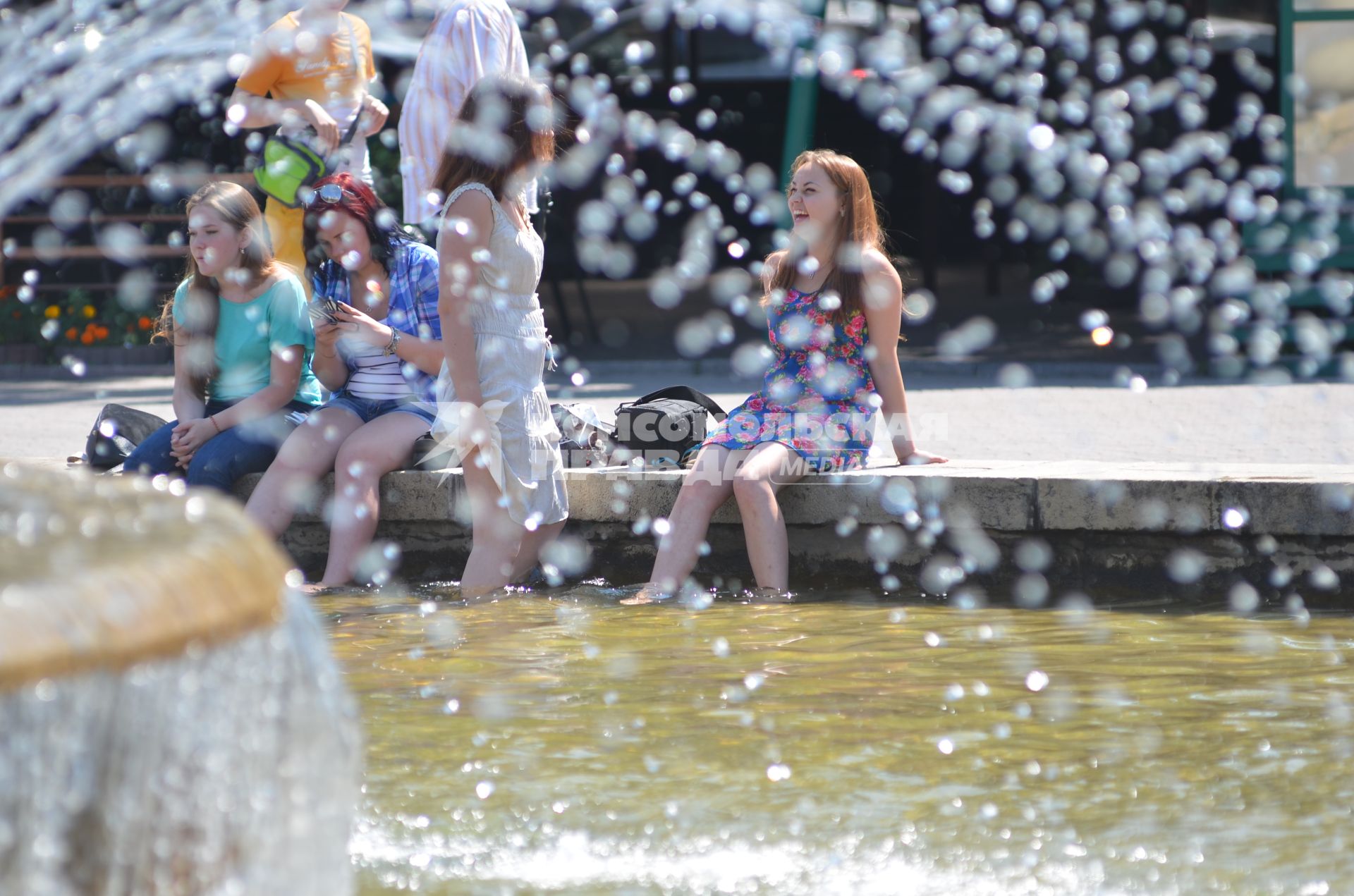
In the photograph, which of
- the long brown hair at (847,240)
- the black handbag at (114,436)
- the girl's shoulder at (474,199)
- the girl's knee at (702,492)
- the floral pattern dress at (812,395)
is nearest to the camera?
the girl's shoulder at (474,199)

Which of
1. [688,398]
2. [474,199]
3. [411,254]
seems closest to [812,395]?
[688,398]

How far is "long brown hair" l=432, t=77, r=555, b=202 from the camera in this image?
16.3ft

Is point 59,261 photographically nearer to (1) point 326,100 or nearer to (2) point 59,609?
(1) point 326,100

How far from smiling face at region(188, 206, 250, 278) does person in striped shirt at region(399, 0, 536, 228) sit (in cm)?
66

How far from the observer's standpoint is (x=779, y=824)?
3102 millimetres

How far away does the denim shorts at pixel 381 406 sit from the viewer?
215 inches

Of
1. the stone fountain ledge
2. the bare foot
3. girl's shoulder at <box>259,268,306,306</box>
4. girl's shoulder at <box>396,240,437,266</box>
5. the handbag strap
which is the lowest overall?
the bare foot

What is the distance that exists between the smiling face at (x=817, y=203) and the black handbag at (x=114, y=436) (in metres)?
2.02

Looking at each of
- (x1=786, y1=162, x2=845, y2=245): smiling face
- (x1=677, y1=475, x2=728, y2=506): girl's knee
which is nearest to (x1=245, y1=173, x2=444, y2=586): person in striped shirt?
(x1=677, y1=475, x2=728, y2=506): girl's knee

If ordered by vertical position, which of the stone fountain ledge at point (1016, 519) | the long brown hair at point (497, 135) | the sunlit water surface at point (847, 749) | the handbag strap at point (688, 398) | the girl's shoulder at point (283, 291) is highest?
the long brown hair at point (497, 135)

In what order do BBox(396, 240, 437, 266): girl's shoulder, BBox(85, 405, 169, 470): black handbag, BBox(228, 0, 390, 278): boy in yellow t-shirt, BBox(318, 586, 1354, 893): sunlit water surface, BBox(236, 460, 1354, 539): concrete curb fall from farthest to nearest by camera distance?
BBox(228, 0, 390, 278): boy in yellow t-shirt, BBox(85, 405, 169, 470): black handbag, BBox(396, 240, 437, 266): girl's shoulder, BBox(236, 460, 1354, 539): concrete curb, BBox(318, 586, 1354, 893): sunlit water surface

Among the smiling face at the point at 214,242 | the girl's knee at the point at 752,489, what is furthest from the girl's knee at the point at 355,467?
the girl's knee at the point at 752,489

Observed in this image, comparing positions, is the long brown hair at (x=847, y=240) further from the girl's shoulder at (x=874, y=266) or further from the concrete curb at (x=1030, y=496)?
the concrete curb at (x=1030, y=496)

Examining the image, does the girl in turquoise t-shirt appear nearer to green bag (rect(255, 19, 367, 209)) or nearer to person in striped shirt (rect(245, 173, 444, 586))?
person in striped shirt (rect(245, 173, 444, 586))
